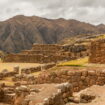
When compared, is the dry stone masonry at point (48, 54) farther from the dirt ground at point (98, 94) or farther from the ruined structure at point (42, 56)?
the dirt ground at point (98, 94)

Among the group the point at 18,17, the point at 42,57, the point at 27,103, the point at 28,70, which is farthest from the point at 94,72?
the point at 18,17

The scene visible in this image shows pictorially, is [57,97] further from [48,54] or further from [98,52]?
[48,54]

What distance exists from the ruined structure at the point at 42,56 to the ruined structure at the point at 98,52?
2575cm

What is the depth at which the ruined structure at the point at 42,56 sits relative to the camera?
4850 centimetres

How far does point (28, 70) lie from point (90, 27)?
15752cm

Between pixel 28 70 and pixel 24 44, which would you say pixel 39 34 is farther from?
pixel 28 70

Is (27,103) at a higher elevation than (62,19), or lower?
lower

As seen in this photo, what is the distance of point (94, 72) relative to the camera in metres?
15.9

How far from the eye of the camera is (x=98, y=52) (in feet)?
67.4

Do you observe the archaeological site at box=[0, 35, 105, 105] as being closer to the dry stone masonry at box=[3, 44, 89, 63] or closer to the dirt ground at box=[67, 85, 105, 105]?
the dirt ground at box=[67, 85, 105, 105]

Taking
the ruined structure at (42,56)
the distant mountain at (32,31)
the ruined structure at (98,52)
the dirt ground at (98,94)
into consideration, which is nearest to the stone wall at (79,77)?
the dirt ground at (98,94)

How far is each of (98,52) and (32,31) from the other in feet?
438

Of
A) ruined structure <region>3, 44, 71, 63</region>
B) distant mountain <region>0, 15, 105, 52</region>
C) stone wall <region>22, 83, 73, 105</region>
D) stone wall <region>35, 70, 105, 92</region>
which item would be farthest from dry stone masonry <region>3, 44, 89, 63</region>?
distant mountain <region>0, 15, 105, 52</region>

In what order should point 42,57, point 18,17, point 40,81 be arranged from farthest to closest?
→ point 18,17, point 42,57, point 40,81
